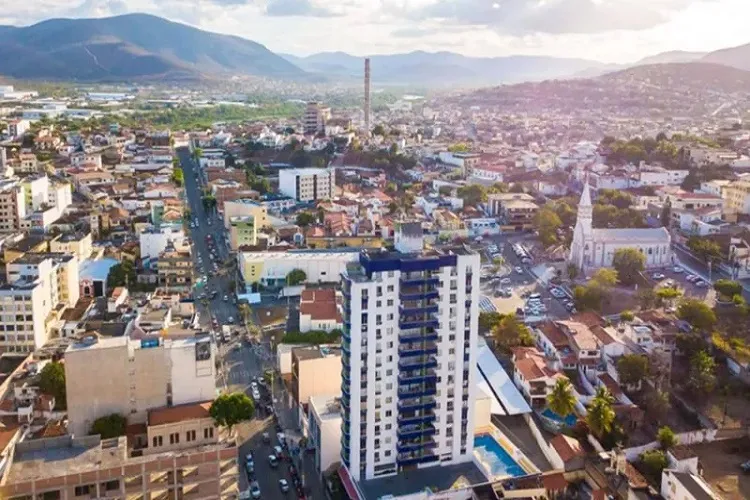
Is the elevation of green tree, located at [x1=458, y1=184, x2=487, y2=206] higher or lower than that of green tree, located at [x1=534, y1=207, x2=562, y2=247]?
higher

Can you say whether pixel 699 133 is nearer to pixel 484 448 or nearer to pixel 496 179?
pixel 496 179

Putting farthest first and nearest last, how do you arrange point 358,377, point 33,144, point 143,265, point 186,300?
point 33,144 < point 143,265 < point 186,300 < point 358,377

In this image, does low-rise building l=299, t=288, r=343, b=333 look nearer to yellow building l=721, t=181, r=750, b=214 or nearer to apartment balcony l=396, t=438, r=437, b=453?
apartment balcony l=396, t=438, r=437, b=453

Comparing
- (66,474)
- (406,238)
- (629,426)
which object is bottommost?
(629,426)

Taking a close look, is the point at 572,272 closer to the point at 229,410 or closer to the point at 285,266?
the point at 285,266

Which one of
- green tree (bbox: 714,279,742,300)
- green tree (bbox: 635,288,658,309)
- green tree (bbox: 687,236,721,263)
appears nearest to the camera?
green tree (bbox: 714,279,742,300)

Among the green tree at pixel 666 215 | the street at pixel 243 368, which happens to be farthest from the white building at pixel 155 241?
the green tree at pixel 666 215

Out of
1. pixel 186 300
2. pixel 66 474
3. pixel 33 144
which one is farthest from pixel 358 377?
pixel 33 144

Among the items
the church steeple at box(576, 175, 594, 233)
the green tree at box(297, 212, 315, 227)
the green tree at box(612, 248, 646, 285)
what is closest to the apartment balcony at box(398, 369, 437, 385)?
the green tree at box(612, 248, 646, 285)
